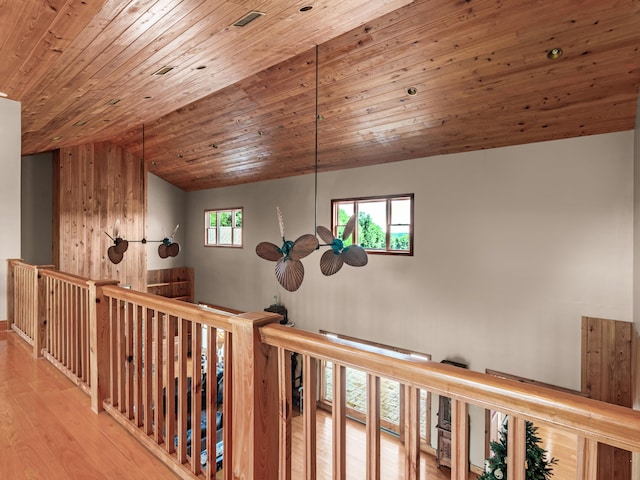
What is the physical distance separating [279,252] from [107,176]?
6409mm

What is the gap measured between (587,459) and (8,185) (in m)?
5.56

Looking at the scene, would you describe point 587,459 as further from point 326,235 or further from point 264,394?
point 326,235

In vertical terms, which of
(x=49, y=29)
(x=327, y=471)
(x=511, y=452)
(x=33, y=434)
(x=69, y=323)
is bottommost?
(x=327, y=471)

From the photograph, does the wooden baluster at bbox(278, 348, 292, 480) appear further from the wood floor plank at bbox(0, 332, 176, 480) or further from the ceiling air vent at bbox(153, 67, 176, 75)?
the ceiling air vent at bbox(153, 67, 176, 75)

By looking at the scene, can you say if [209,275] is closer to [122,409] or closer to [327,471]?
[327,471]

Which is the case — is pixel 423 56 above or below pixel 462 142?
above

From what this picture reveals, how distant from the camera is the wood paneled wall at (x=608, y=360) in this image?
450cm

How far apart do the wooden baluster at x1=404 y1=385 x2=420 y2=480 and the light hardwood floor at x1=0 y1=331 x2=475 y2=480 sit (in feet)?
1.25

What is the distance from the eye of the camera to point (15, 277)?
4074 mm

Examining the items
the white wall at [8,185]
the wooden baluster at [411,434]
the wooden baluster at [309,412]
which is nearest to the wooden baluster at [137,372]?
the wooden baluster at [309,412]

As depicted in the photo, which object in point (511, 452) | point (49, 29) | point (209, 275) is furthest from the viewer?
point (209, 275)

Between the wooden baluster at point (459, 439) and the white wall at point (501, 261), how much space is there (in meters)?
4.82

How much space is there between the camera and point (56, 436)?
2.04 metres

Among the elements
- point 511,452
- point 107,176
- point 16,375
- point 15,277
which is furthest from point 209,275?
point 511,452
